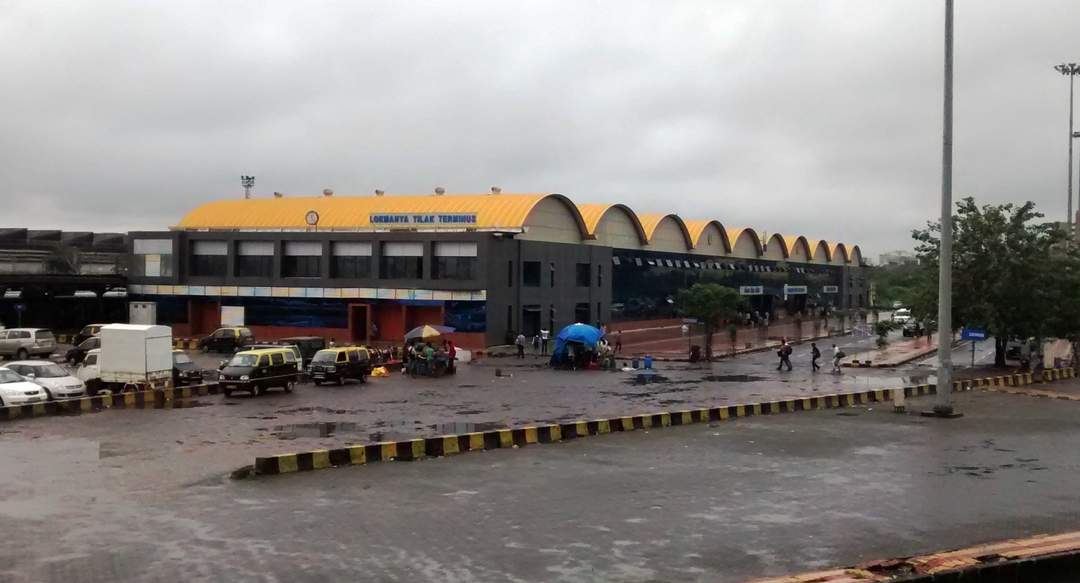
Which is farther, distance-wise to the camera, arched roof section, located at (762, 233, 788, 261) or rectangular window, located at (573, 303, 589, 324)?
arched roof section, located at (762, 233, 788, 261)

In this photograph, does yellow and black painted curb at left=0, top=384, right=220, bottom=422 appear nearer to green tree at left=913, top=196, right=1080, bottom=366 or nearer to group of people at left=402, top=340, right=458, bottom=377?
group of people at left=402, top=340, right=458, bottom=377

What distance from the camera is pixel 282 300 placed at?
54875 millimetres

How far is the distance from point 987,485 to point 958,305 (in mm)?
26654

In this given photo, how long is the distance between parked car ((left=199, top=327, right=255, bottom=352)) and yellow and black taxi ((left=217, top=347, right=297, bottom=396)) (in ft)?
55.4

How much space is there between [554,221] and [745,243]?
110ft

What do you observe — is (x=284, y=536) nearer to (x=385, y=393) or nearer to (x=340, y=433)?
(x=340, y=433)

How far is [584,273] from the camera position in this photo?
2274 inches

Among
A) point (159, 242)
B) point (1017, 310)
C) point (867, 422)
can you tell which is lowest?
point (867, 422)

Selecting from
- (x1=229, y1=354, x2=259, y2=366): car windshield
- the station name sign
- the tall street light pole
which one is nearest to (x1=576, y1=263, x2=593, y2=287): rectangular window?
the station name sign

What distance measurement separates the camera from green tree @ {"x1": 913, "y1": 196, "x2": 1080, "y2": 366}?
38569mm

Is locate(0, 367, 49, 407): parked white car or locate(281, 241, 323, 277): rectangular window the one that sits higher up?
locate(281, 241, 323, 277): rectangular window

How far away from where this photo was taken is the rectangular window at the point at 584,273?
188 ft

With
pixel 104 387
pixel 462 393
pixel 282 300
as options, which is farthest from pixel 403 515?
pixel 282 300

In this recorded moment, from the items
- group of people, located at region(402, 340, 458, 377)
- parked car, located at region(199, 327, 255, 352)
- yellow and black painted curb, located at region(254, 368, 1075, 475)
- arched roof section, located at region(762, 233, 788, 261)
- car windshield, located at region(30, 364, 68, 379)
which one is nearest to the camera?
yellow and black painted curb, located at region(254, 368, 1075, 475)
